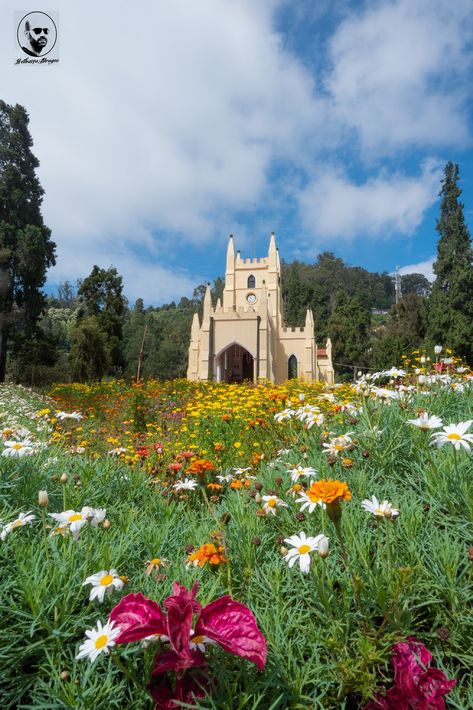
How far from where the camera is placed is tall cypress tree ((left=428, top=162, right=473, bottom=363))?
74.8 ft

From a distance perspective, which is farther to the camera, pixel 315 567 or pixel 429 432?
pixel 429 432

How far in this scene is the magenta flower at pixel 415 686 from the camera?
1107 mm

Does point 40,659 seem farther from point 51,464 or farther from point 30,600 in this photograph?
point 51,464

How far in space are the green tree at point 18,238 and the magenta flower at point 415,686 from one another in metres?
23.1

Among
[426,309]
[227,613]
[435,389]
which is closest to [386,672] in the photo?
[227,613]

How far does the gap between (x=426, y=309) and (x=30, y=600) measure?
2854 cm

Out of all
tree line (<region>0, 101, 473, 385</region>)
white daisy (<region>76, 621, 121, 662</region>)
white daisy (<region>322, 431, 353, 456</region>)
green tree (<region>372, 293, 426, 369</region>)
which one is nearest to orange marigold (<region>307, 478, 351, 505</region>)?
white daisy (<region>76, 621, 121, 662</region>)

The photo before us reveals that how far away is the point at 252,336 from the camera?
997 inches

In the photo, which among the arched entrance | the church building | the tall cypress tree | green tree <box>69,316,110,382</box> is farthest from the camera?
the arched entrance

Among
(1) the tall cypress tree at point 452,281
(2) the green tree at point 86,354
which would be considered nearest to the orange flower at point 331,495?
(2) the green tree at point 86,354

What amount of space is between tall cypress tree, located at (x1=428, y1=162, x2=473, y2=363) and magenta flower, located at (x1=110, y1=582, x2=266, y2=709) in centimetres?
2473

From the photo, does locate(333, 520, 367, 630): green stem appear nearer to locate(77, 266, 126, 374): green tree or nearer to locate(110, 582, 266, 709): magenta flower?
locate(110, 582, 266, 709): magenta flower

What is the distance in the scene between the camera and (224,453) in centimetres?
476

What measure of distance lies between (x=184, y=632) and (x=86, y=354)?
1861 centimetres
